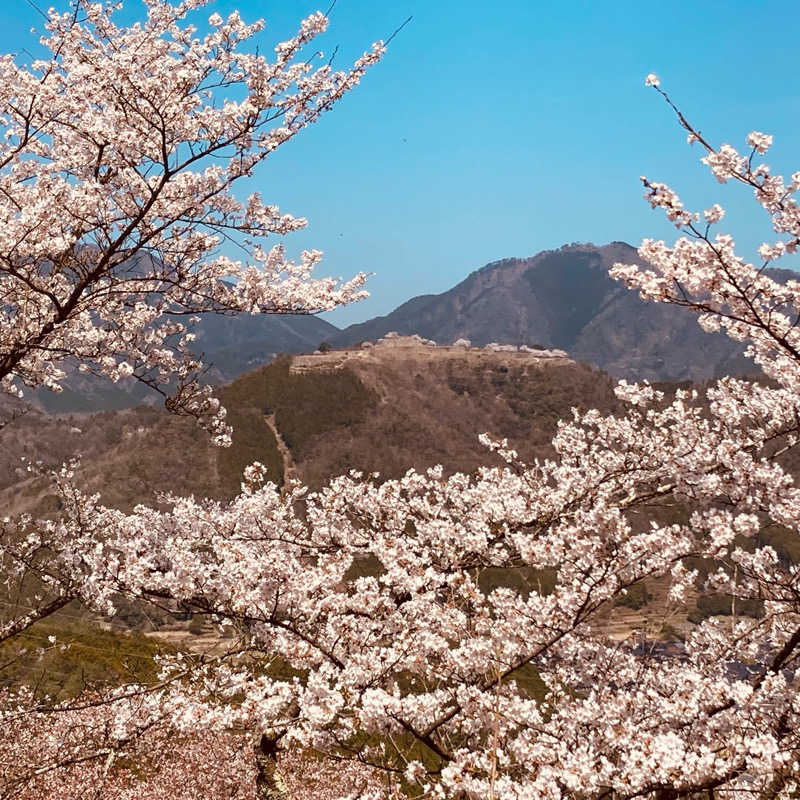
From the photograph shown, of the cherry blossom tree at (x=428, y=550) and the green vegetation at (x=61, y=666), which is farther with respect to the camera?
the green vegetation at (x=61, y=666)

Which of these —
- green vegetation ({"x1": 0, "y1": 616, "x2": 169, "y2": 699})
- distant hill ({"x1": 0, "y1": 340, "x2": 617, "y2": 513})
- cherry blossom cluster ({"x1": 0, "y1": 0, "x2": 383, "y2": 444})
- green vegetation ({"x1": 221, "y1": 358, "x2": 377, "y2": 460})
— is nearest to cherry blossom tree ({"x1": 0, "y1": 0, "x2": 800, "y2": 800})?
cherry blossom cluster ({"x1": 0, "y1": 0, "x2": 383, "y2": 444})

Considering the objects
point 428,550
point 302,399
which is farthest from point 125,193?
point 302,399

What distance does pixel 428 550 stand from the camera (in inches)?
210

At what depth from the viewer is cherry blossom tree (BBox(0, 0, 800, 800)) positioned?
3.29 metres

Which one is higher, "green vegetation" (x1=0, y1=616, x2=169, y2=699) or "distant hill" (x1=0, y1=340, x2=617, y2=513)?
"distant hill" (x1=0, y1=340, x2=617, y2=513)

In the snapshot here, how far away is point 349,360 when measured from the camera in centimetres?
16088

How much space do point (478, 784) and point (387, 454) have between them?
13372 centimetres

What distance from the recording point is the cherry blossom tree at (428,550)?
3285 millimetres

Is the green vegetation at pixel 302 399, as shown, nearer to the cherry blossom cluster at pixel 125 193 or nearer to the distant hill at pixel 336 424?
the distant hill at pixel 336 424


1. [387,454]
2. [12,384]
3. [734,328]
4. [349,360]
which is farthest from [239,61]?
[349,360]

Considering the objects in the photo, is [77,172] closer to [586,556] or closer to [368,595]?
[368,595]

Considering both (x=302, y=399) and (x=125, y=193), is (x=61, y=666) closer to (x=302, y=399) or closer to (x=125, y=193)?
(x=125, y=193)

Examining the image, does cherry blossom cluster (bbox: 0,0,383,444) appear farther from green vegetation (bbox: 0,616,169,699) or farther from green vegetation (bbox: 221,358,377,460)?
green vegetation (bbox: 221,358,377,460)

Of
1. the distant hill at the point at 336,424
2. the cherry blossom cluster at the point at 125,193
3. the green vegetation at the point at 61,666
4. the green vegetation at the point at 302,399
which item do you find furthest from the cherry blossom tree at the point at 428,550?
the green vegetation at the point at 302,399
